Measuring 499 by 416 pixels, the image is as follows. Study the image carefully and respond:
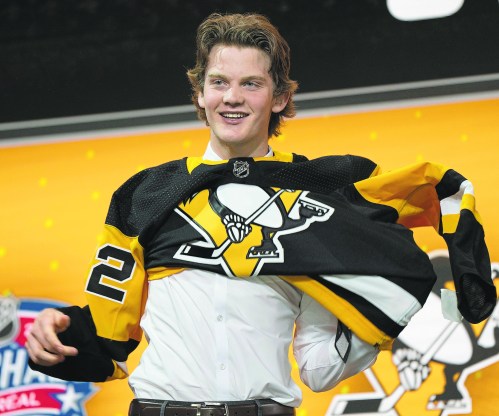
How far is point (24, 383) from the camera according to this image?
Result: 102 inches

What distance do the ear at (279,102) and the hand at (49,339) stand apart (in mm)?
619

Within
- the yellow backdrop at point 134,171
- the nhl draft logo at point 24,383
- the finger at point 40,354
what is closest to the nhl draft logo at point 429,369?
the yellow backdrop at point 134,171

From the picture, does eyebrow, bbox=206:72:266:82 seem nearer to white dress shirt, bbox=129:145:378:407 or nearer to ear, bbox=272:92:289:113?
ear, bbox=272:92:289:113

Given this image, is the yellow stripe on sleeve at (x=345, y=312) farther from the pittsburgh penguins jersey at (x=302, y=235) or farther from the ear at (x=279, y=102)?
the ear at (x=279, y=102)

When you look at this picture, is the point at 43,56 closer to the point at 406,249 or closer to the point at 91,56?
the point at 91,56

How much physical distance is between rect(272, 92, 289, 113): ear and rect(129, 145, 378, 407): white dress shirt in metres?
0.39

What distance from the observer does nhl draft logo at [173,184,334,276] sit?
1.77 metres

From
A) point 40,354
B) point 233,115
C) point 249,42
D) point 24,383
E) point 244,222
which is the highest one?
point 249,42

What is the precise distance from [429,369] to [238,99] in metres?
0.94

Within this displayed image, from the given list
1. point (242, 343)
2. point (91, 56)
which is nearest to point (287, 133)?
point (91, 56)

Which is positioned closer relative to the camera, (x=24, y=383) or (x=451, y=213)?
(x=451, y=213)

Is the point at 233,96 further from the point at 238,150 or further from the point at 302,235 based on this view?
the point at 302,235

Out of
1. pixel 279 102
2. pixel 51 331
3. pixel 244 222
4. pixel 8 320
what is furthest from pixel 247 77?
pixel 8 320


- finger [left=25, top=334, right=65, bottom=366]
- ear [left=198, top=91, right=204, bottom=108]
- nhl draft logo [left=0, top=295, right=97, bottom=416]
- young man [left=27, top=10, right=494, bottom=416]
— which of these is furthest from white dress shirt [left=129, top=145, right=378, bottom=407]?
nhl draft logo [left=0, top=295, right=97, bottom=416]
